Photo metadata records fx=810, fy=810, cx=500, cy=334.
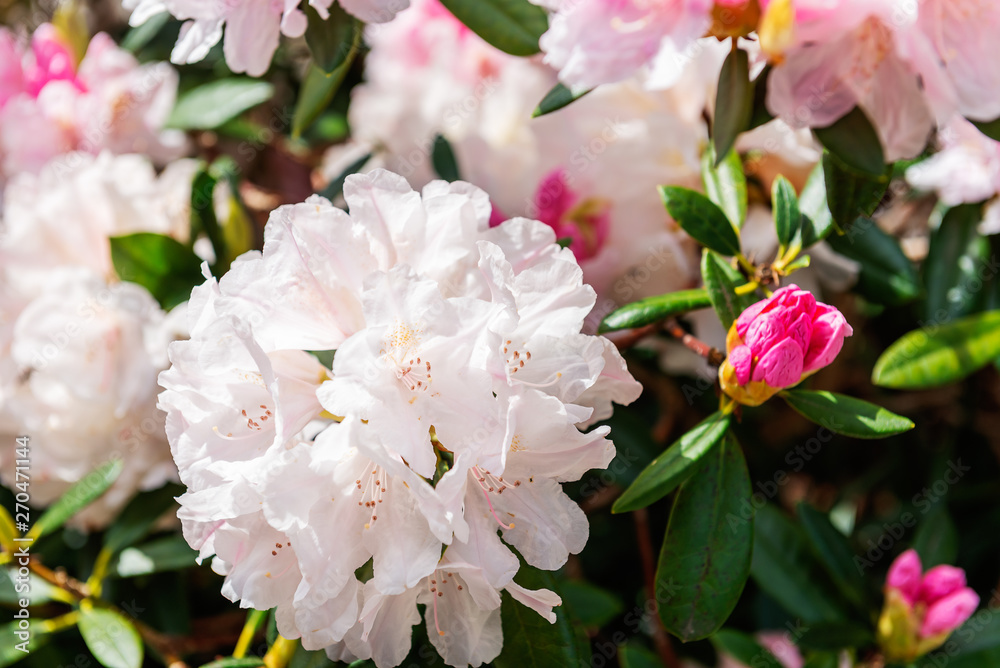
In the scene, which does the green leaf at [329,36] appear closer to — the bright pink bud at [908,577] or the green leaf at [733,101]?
the green leaf at [733,101]

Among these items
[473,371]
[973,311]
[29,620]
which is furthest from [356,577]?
[973,311]

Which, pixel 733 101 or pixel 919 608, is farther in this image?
pixel 919 608

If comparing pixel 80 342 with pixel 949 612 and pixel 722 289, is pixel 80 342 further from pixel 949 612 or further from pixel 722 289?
pixel 949 612

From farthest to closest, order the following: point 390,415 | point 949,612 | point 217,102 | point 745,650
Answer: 1. point 217,102
2. point 745,650
3. point 949,612
4. point 390,415

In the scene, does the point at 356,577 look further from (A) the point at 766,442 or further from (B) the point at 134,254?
(A) the point at 766,442

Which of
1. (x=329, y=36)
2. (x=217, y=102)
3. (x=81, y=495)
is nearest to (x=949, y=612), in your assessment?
(x=329, y=36)

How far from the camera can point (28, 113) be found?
53.6 inches

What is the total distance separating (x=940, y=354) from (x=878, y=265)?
14cm

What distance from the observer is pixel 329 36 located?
88 cm

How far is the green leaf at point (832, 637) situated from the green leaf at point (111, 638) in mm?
854

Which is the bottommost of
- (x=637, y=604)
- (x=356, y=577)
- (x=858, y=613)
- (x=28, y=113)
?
(x=637, y=604)

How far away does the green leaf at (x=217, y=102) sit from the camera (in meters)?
1.35

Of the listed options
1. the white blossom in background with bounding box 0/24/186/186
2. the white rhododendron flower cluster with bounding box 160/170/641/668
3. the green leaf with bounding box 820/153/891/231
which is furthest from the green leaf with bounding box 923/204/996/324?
the white blossom in background with bounding box 0/24/186/186

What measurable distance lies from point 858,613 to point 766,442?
1.41 feet
